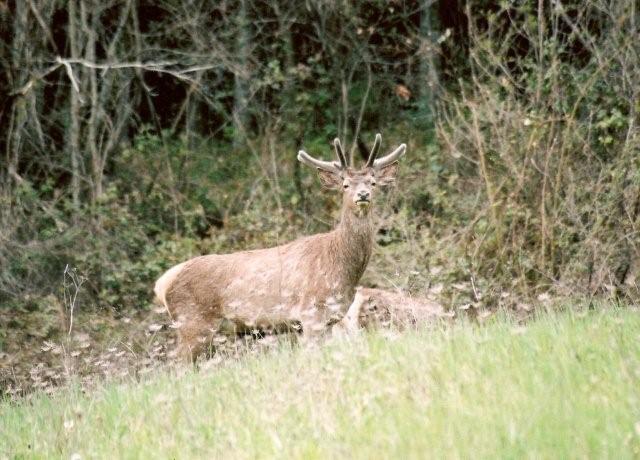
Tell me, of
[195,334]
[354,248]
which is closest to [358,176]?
[354,248]

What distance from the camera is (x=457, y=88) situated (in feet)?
50.3

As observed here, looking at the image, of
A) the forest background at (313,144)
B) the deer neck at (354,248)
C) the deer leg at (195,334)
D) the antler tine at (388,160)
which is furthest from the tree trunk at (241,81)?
the deer neck at (354,248)

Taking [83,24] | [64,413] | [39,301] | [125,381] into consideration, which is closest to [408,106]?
[83,24]

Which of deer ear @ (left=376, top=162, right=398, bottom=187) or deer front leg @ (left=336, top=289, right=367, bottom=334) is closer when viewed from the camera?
deer front leg @ (left=336, top=289, right=367, bottom=334)

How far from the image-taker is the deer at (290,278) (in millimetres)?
8984

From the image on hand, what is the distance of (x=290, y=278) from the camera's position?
927cm

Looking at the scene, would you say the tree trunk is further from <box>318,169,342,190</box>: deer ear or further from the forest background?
<box>318,169,342,190</box>: deer ear

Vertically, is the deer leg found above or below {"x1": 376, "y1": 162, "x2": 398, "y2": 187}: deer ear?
below

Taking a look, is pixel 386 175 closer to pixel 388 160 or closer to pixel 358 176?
pixel 388 160

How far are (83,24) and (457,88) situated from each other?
510cm

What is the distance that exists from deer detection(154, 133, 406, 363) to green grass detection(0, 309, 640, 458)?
160 centimetres

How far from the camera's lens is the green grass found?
4684 mm

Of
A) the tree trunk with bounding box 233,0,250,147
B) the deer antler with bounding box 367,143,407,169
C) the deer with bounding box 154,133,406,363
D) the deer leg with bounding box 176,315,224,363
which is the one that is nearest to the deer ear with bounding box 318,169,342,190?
the deer with bounding box 154,133,406,363

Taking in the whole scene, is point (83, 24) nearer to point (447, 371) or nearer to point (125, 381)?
point (125, 381)
